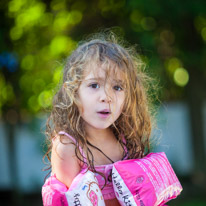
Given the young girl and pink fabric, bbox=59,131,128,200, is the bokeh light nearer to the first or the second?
the young girl

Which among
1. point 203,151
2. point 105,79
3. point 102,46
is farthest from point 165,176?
point 203,151

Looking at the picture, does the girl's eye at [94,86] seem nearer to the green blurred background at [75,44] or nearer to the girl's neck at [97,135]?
the girl's neck at [97,135]

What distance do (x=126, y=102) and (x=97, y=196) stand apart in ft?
2.24

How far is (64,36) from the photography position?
283 inches

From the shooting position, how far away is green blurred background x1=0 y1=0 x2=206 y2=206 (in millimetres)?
6535

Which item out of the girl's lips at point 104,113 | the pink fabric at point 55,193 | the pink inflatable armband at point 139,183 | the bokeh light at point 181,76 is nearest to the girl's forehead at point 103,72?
the girl's lips at point 104,113

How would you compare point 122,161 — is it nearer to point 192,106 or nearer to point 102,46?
point 102,46

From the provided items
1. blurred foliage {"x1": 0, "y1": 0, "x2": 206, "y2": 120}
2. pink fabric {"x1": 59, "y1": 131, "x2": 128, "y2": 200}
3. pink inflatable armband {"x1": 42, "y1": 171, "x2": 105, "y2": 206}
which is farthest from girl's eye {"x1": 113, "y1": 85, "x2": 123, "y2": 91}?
blurred foliage {"x1": 0, "y1": 0, "x2": 206, "y2": 120}

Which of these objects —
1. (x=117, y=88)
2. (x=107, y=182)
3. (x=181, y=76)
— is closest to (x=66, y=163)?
(x=107, y=182)

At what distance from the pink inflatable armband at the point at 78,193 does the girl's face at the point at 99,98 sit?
0.34 m

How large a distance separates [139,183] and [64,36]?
5247 millimetres

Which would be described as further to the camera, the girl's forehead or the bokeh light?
the bokeh light

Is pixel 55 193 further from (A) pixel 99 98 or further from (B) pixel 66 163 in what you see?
(A) pixel 99 98

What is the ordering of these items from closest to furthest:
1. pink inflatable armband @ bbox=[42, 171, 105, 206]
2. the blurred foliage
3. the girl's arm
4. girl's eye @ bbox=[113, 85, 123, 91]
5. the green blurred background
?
1. pink inflatable armband @ bbox=[42, 171, 105, 206]
2. the girl's arm
3. girl's eye @ bbox=[113, 85, 123, 91]
4. the green blurred background
5. the blurred foliage
